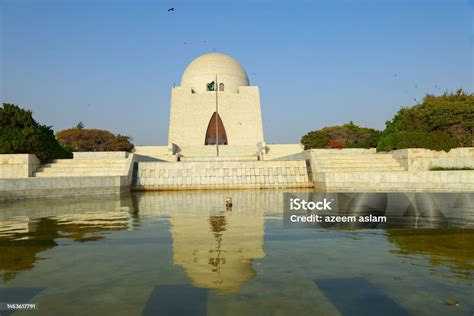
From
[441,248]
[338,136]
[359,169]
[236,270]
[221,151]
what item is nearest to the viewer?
[236,270]

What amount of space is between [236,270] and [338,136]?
41549 millimetres

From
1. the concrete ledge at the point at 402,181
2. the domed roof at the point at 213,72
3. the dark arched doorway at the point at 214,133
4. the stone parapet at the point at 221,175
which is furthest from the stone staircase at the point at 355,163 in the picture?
the domed roof at the point at 213,72

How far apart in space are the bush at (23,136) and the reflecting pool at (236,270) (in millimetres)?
10713

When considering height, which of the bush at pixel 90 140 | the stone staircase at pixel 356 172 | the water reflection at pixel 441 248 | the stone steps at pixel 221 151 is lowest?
the water reflection at pixel 441 248

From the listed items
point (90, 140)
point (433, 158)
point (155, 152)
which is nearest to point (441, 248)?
point (433, 158)

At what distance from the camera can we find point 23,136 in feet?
54.2

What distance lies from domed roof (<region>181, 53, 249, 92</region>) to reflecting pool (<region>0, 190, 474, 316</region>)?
3838cm

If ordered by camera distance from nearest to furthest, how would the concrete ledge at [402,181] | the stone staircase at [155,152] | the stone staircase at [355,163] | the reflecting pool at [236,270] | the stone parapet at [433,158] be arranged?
the reflecting pool at [236,270] → the concrete ledge at [402,181] → the stone parapet at [433,158] → the stone staircase at [355,163] → the stone staircase at [155,152]

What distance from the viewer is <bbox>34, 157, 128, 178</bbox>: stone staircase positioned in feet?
53.5

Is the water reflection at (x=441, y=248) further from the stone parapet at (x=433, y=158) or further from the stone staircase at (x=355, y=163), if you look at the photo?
the stone parapet at (x=433, y=158)

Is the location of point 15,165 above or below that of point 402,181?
above

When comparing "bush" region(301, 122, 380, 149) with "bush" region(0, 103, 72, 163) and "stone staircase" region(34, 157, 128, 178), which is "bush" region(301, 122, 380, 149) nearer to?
"stone staircase" region(34, 157, 128, 178)

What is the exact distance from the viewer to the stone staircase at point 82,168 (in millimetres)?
16312

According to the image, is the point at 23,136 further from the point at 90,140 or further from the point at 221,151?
the point at 90,140
